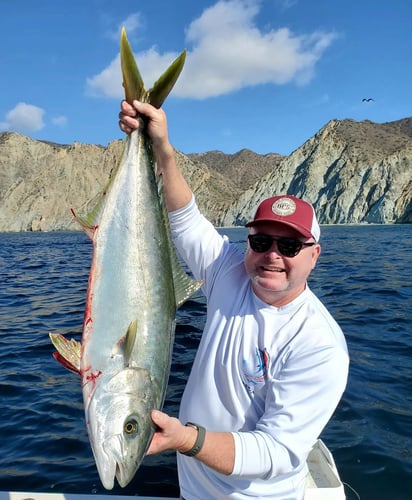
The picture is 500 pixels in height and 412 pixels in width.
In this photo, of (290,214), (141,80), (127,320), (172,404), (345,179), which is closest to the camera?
(127,320)

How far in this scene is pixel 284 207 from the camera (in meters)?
2.59

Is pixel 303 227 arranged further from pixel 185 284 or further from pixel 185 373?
pixel 185 373

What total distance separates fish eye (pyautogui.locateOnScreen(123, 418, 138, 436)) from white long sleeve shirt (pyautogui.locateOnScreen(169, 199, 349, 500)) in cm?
48

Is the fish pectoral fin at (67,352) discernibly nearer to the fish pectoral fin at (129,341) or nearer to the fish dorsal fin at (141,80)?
the fish pectoral fin at (129,341)

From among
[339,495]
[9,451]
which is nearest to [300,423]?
[339,495]

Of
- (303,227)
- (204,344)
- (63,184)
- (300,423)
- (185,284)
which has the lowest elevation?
(300,423)

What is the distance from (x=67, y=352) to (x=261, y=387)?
1.01 m

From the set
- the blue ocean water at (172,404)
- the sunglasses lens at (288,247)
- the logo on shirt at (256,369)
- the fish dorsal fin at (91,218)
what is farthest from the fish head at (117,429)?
the blue ocean water at (172,404)

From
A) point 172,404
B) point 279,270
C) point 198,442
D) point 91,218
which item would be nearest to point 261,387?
point 198,442

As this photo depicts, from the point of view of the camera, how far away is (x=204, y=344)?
2754mm

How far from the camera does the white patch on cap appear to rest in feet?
8.41

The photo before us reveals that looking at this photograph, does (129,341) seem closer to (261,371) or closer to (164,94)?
(261,371)

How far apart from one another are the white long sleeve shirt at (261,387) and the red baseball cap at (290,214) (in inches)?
14.6

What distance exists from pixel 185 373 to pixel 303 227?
559 cm
